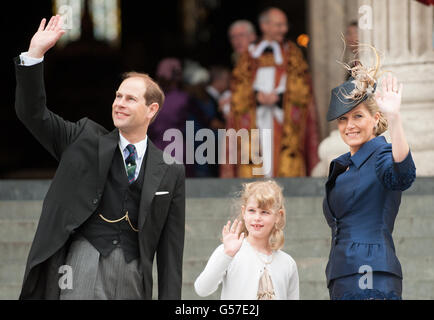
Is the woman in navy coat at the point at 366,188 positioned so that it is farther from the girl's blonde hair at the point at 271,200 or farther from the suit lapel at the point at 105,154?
the suit lapel at the point at 105,154

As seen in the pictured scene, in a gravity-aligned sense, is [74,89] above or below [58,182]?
above

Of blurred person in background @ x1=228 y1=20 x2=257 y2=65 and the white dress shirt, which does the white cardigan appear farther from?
blurred person in background @ x1=228 y1=20 x2=257 y2=65

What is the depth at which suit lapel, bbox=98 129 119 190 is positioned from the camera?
393 centimetres

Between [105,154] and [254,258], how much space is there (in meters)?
0.80

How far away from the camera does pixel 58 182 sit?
3949 mm

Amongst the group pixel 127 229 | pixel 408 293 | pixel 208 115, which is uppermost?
pixel 208 115

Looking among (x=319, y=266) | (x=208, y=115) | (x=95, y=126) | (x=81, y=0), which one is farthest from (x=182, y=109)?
(x=81, y=0)

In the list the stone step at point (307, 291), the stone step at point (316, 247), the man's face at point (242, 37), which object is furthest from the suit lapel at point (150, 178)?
the man's face at point (242, 37)

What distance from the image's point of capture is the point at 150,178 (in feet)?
13.0

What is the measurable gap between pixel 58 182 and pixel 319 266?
2.65 meters

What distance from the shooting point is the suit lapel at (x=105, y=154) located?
3.93 m

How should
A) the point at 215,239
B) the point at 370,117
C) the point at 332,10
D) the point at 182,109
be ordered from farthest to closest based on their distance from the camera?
the point at 332,10 → the point at 182,109 → the point at 215,239 → the point at 370,117

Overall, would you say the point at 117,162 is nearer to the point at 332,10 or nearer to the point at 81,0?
the point at 332,10

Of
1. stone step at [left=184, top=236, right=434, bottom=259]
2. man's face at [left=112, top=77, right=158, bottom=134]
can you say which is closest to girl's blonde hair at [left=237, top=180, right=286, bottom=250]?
man's face at [left=112, top=77, right=158, bottom=134]
